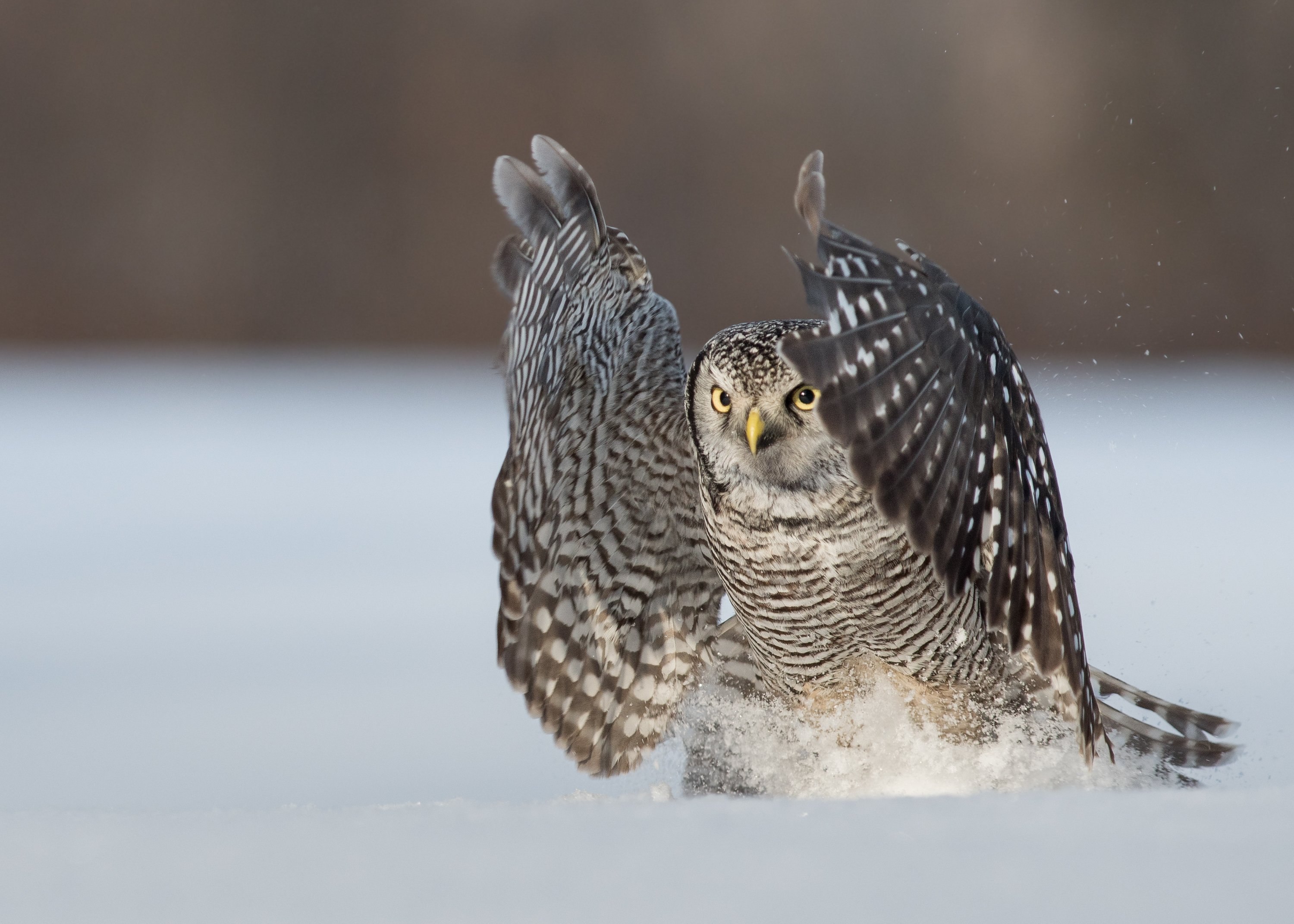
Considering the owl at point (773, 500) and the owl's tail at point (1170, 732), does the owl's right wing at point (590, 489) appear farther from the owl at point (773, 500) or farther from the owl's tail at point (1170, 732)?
the owl's tail at point (1170, 732)

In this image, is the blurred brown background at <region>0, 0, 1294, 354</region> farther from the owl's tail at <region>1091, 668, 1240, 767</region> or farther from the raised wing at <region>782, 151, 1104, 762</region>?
the raised wing at <region>782, 151, 1104, 762</region>

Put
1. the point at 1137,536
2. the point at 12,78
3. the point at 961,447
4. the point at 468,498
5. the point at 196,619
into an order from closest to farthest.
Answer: the point at 961,447, the point at 196,619, the point at 1137,536, the point at 468,498, the point at 12,78

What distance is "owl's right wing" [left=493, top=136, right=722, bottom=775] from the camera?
2.55m

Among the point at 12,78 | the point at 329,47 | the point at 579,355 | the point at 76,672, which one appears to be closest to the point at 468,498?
the point at 76,672

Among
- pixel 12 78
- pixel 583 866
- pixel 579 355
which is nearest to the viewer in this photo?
pixel 583 866

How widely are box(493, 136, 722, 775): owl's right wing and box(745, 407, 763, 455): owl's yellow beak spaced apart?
38cm

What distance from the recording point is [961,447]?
188cm

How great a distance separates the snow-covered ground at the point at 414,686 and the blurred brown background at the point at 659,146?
0.87 metres

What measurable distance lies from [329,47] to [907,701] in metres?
9.46

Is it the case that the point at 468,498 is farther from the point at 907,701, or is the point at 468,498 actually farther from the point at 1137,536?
the point at 907,701

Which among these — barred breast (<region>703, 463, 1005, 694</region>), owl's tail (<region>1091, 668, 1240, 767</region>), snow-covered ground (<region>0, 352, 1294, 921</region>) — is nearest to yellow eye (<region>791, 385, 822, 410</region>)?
barred breast (<region>703, 463, 1005, 694</region>)

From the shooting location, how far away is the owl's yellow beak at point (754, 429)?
7.14 ft

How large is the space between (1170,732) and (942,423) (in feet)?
4.80

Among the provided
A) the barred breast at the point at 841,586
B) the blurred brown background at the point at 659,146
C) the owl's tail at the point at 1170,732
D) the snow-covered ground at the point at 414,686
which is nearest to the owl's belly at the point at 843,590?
the barred breast at the point at 841,586
